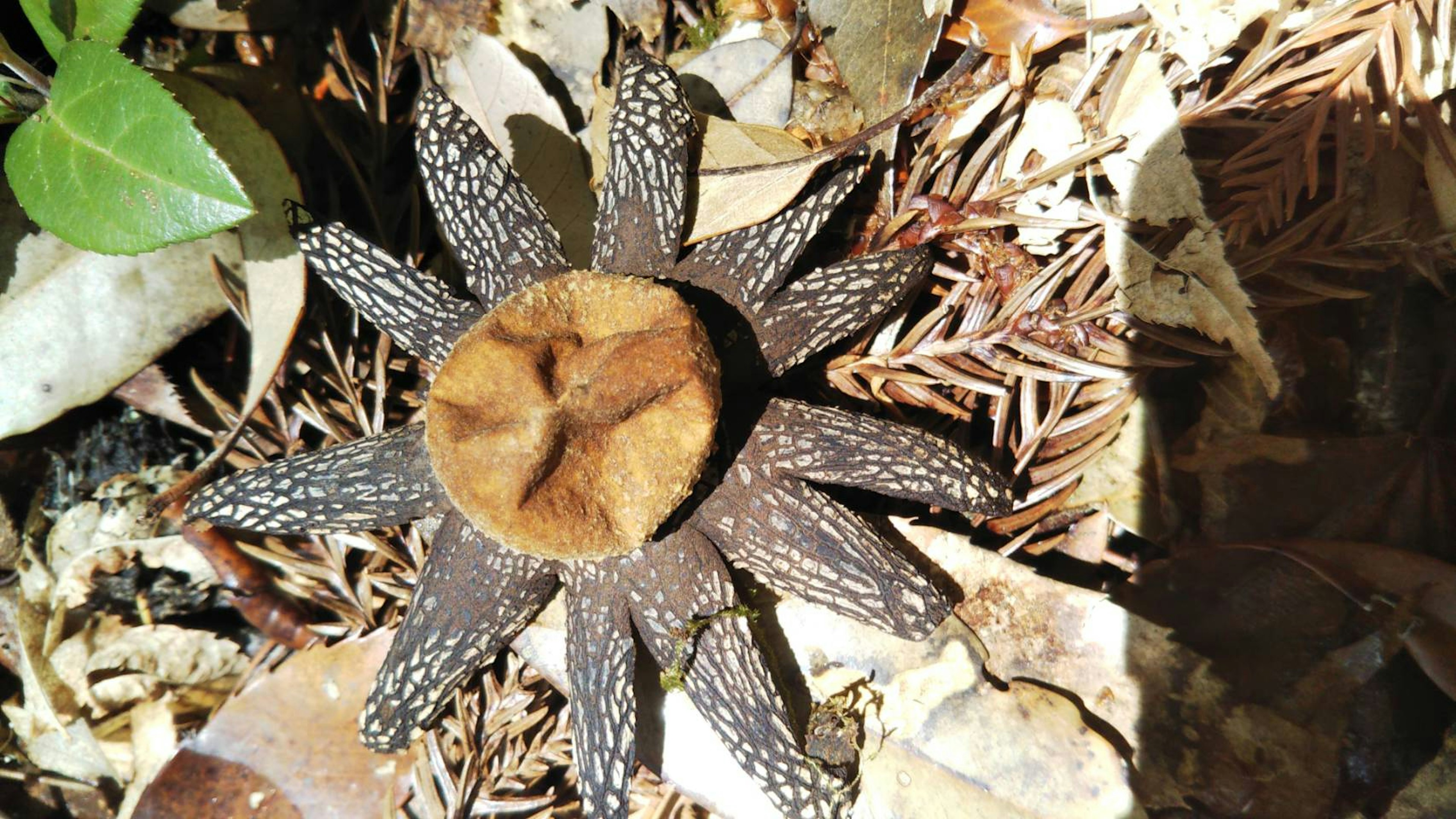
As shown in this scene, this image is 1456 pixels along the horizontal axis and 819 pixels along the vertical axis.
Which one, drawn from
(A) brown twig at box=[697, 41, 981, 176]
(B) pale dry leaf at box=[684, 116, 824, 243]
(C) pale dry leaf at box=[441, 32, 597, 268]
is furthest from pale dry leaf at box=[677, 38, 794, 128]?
(C) pale dry leaf at box=[441, 32, 597, 268]

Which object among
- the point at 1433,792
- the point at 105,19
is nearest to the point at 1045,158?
the point at 1433,792

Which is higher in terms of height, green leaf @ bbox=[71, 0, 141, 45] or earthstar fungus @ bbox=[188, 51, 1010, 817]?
green leaf @ bbox=[71, 0, 141, 45]

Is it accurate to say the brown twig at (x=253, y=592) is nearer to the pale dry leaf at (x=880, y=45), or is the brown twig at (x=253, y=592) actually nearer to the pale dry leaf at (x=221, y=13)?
the pale dry leaf at (x=221, y=13)

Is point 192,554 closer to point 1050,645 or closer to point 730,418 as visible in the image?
point 730,418

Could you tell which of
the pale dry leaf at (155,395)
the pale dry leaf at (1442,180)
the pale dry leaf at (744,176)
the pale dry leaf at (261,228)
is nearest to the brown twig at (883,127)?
the pale dry leaf at (744,176)

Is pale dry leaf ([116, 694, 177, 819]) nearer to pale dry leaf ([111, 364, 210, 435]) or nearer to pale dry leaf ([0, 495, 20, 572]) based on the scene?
pale dry leaf ([0, 495, 20, 572])
